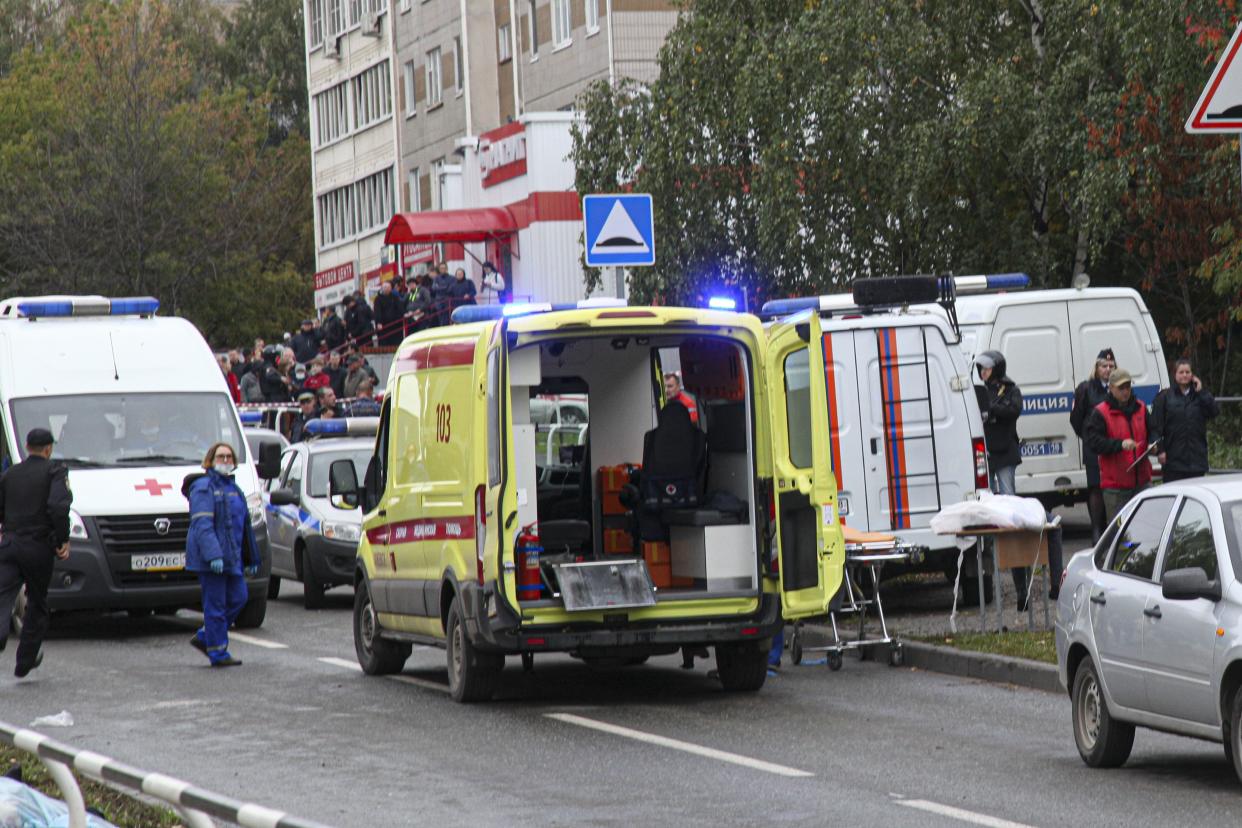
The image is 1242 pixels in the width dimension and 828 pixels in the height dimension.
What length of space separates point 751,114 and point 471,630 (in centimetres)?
1929

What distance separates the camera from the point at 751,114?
32750mm

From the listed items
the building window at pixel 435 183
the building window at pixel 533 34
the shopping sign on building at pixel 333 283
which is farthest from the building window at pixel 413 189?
the building window at pixel 533 34

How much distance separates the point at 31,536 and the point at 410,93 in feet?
177

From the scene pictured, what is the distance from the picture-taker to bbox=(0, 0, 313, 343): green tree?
6072 cm

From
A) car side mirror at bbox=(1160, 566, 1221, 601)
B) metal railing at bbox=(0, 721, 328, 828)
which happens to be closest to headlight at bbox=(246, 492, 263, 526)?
car side mirror at bbox=(1160, 566, 1221, 601)

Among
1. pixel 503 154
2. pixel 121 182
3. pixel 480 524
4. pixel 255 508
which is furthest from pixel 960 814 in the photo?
pixel 121 182

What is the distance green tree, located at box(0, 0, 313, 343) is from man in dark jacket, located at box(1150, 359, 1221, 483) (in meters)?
44.5

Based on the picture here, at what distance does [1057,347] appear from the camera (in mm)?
23609

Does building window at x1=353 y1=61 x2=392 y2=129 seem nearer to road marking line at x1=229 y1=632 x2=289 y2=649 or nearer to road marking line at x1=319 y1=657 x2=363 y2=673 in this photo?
road marking line at x1=229 y1=632 x2=289 y2=649

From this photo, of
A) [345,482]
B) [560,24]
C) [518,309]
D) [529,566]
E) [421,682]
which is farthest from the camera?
[560,24]

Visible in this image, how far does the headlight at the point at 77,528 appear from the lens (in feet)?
66.5

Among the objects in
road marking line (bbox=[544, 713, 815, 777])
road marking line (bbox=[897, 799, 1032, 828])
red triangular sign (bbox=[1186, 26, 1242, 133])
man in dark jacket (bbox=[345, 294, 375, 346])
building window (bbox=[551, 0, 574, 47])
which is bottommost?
road marking line (bbox=[897, 799, 1032, 828])

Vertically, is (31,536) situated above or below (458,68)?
below

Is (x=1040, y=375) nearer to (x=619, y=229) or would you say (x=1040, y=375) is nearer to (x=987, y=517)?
(x=619, y=229)
